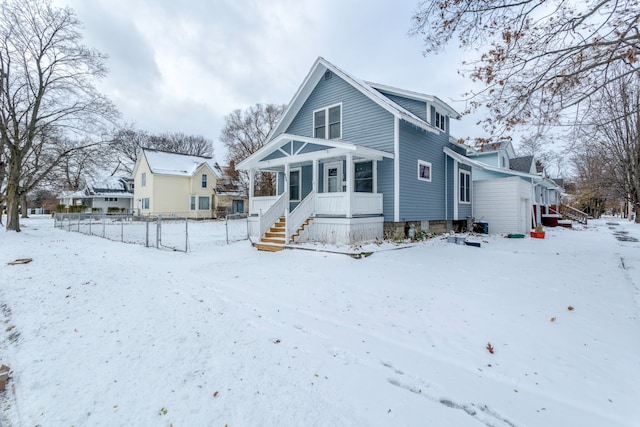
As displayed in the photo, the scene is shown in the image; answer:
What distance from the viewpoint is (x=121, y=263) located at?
8.43 m

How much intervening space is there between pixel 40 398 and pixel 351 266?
5981mm

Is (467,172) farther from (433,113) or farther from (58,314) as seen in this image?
(58,314)

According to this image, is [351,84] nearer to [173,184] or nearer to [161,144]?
[173,184]

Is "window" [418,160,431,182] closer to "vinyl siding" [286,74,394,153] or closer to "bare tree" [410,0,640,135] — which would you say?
"vinyl siding" [286,74,394,153]

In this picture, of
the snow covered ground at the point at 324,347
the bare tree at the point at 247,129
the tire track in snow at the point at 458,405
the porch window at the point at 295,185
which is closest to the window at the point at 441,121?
the porch window at the point at 295,185

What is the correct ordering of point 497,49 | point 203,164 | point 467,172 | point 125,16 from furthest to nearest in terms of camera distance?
point 203,164 → point 467,172 → point 125,16 → point 497,49

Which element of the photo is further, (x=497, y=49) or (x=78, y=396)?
(x=497, y=49)

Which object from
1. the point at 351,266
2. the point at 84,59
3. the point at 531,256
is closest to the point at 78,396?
the point at 351,266

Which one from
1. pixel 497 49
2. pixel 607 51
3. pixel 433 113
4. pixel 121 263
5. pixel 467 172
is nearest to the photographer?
pixel 607 51

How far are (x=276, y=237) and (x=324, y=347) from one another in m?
7.61

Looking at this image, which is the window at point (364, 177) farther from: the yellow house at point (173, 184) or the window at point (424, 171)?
the yellow house at point (173, 184)

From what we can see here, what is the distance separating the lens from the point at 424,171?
13211 millimetres

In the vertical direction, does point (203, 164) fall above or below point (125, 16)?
below

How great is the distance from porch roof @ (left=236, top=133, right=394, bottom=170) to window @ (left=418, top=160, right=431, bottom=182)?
7.11 feet
